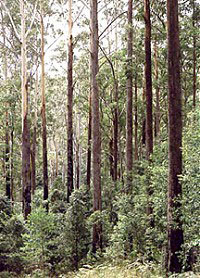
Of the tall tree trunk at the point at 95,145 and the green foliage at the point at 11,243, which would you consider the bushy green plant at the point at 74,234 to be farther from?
the green foliage at the point at 11,243

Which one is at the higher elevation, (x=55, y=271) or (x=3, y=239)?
(x=3, y=239)

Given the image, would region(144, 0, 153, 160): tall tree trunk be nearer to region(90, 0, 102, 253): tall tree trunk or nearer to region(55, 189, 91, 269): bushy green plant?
region(90, 0, 102, 253): tall tree trunk

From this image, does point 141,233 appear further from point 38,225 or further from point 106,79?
point 106,79

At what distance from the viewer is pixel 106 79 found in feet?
73.0

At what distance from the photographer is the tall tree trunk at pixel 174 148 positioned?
7.41m

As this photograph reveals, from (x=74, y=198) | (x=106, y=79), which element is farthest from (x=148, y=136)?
(x=106, y=79)

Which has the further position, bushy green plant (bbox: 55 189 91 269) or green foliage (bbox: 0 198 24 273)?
green foliage (bbox: 0 198 24 273)

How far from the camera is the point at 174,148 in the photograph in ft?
24.6

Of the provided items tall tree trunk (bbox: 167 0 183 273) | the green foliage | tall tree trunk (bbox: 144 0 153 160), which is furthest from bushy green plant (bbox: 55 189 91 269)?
tall tree trunk (bbox: 167 0 183 273)

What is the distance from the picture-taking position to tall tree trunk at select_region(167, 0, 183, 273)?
292 inches

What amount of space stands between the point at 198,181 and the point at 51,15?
1788 cm

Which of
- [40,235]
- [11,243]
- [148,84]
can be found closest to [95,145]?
[148,84]

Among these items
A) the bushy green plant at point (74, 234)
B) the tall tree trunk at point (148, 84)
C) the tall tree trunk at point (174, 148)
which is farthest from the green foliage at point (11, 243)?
the tall tree trunk at point (174, 148)

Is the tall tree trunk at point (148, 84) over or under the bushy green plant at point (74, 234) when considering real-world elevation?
over
